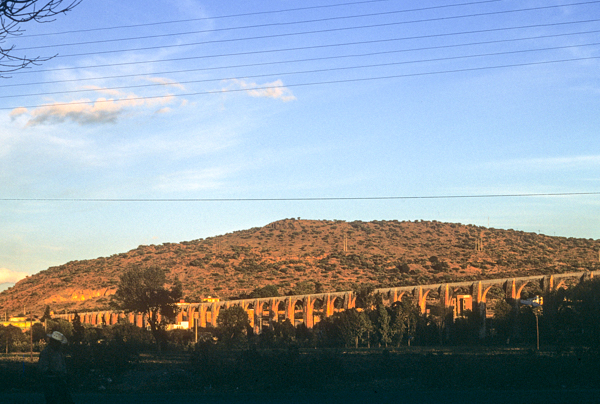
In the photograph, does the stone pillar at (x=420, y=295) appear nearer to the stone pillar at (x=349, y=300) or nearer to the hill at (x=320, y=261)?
the stone pillar at (x=349, y=300)

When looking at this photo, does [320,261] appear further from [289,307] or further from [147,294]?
[147,294]

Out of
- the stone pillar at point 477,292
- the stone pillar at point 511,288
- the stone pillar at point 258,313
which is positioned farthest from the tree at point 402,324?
the stone pillar at point 258,313

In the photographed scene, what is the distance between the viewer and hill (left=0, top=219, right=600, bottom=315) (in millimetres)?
74938

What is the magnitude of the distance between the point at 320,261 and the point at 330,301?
35.5 meters

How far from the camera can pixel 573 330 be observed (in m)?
22.2

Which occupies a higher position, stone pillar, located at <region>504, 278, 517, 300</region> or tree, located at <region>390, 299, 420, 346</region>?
stone pillar, located at <region>504, 278, 517, 300</region>

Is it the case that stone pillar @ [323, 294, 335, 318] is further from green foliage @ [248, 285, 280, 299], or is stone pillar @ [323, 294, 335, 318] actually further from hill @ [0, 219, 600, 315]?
hill @ [0, 219, 600, 315]

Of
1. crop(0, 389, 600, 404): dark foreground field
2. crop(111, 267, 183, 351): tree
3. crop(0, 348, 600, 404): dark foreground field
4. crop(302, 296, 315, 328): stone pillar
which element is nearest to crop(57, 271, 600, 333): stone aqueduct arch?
crop(302, 296, 315, 328): stone pillar

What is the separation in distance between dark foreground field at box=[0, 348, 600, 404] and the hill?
48.2 meters

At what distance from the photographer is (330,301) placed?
54.2m

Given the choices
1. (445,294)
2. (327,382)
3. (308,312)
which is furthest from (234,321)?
(327,382)

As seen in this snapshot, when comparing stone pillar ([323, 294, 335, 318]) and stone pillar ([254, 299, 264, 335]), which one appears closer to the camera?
stone pillar ([254, 299, 264, 335])

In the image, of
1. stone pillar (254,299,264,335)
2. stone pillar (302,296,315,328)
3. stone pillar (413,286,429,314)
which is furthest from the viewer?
stone pillar (254,299,264,335)

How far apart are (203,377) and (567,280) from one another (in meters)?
39.5
